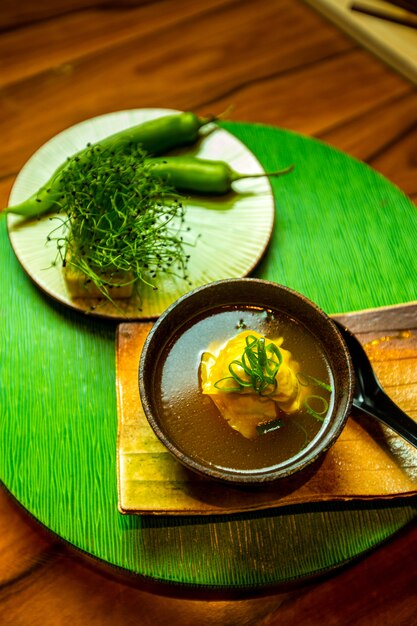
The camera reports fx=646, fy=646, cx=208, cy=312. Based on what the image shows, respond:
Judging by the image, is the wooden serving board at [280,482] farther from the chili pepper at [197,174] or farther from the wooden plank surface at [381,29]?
the wooden plank surface at [381,29]

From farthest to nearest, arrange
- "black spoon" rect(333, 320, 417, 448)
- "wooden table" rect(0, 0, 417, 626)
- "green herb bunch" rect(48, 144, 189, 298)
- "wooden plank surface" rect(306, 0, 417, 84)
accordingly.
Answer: "wooden plank surface" rect(306, 0, 417, 84)
"wooden table" rect(0, 0, 417, 626)
"green herb bunch" rect(48, 144, 189, 298)
"black spoon" rect(333, 320, 417, 448)

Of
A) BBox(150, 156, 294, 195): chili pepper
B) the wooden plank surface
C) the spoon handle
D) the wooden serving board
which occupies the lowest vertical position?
the wooden serving board

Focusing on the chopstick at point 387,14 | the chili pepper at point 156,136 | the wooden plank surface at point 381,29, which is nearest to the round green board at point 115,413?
the chili pepper at point 156,136

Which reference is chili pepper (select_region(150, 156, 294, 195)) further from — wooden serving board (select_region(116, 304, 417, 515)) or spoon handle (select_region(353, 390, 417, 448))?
spoon handle (select_region(353, 390, 417, 448))

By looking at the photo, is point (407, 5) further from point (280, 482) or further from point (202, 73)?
point (280, 482)

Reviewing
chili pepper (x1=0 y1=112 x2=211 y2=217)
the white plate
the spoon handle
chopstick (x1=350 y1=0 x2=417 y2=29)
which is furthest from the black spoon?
chopstick (x1=350 y1=0 x2=417 y2=29)

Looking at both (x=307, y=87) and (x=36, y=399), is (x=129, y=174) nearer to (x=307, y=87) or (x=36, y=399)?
(x=36, y=399)
